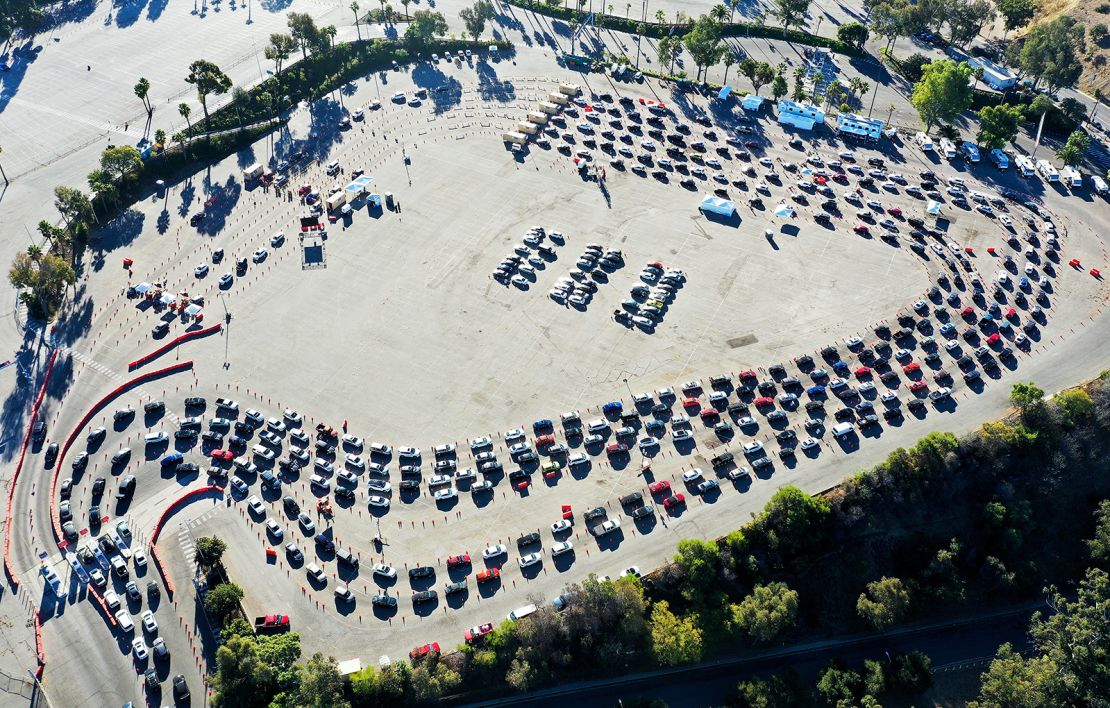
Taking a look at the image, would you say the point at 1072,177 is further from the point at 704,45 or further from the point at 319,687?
the point at 319,687

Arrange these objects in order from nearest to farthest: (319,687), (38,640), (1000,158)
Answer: (319,687) < (38,640) < (1000,158)

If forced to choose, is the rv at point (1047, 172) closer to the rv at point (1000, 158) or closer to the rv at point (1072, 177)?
the rv at point (1072, 177)

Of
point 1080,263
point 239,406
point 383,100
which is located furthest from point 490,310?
point 1080,263

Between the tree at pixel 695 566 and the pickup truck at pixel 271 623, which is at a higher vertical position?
the tree at pixel 695 566

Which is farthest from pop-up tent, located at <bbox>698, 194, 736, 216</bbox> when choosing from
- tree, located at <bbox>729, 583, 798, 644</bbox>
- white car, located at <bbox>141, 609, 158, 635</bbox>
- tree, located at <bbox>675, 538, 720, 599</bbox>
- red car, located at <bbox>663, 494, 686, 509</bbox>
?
white car, located at <bbox>141, 609, 158, 635</bbox>

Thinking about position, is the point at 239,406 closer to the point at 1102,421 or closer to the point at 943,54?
the point at 1102,421

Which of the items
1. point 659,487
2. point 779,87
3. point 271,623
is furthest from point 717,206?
point 271,623

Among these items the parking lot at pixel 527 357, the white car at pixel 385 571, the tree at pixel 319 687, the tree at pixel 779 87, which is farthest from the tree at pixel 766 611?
the tree at pixel 779 87
